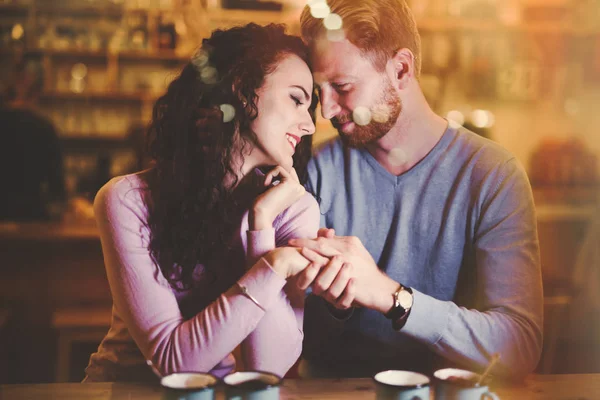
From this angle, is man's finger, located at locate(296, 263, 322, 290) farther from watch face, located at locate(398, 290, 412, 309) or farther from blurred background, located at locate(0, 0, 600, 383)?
blurred background, located at locate(0, 0, 600, 383)

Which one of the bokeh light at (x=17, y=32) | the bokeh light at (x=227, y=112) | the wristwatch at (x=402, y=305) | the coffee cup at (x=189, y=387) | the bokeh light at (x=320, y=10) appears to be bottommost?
the coffee cup at (x=189, y=387)

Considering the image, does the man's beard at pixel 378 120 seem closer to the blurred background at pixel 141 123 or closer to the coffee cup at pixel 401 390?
the blurred background at pixel 141 123

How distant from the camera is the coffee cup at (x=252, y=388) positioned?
0.83 m

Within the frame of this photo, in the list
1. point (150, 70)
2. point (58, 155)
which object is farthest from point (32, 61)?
point (58, 155)

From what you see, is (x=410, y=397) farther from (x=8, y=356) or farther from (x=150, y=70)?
(x=150, y=70)

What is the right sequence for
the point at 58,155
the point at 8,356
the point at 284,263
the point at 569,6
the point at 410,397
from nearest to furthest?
the point at 410,397
the point at 284,263
the point at 569,6
the point at 8,356
the point at 58,155

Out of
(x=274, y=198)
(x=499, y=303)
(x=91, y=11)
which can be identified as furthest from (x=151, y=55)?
(x=499, y=303)

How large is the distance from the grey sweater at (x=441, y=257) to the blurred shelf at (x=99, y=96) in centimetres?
213

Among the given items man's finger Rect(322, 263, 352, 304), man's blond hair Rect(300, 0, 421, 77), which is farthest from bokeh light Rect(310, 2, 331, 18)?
man's finger Rect(322, 263, 352, 304)

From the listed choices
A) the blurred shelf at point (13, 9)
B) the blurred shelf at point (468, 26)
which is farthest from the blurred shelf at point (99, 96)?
the blurred shelf at point (468, 26)

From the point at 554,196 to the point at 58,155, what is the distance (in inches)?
70.3

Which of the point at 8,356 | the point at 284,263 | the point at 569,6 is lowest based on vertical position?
the point at 8,356

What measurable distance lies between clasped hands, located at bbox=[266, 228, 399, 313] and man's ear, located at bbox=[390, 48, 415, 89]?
0.40m

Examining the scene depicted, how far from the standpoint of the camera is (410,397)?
84cm
